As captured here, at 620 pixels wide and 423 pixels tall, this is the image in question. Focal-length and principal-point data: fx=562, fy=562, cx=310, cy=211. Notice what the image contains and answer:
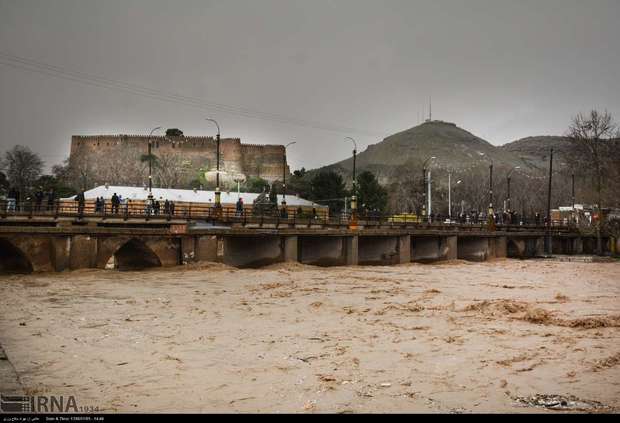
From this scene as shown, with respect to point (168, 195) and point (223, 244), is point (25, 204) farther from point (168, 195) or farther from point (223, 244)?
point (168, 195)

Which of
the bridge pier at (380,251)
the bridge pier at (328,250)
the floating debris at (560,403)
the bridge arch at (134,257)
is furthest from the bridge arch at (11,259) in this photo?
the floating debris at (560,403)

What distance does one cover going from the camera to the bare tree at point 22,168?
95.3 m

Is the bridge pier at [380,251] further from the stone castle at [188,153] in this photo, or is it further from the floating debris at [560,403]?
the stone castle at [188,153]

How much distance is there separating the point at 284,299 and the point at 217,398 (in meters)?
13.9

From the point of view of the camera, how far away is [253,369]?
11047 mm

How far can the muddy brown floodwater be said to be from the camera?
358 inches

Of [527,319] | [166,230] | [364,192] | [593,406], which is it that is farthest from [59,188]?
[593,406]

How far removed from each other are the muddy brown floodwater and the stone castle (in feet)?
388

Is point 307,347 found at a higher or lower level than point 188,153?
lower

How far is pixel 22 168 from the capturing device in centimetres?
9594

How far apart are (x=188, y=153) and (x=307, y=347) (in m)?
144

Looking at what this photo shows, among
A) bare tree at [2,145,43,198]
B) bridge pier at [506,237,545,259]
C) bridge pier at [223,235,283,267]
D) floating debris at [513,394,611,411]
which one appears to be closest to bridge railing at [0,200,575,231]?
bridge pier at [223,235,283,267]

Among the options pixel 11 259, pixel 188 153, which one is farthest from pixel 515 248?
pixel 188 153

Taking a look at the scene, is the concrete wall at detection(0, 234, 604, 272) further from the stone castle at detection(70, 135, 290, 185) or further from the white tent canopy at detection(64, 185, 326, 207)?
the stone castle at detection(70, 135, 290, 185)
